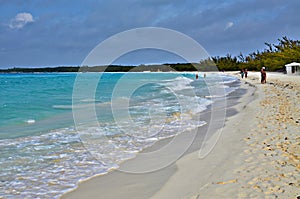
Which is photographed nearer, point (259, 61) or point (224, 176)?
point (224, 176)

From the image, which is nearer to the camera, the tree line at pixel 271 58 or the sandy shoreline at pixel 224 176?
the sandy shoreline at pixel 224 176

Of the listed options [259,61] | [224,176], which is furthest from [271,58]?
[224,176]

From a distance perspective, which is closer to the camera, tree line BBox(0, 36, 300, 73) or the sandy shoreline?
the sandy shoreline

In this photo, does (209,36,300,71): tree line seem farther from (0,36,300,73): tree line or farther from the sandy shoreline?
the sandy shoreline

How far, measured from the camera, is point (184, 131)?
839 cm

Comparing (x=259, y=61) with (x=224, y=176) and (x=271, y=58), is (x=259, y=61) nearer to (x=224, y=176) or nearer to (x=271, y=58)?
(x=271, y=58)

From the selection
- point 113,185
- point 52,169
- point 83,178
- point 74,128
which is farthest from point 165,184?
point 74,128

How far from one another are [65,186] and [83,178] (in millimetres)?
392

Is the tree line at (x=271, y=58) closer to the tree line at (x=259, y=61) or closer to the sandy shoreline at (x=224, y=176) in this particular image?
the tree line at (x=259, y=61)

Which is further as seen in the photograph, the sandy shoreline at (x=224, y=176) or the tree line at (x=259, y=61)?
the tree line at (x=259, y=61)

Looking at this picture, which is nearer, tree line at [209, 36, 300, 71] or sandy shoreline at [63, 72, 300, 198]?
sandy shoreline at [63, 72, 300, 198]

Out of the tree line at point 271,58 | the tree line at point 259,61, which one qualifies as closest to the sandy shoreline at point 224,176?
the tree line at point 259,61

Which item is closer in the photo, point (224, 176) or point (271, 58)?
point (224, 176)

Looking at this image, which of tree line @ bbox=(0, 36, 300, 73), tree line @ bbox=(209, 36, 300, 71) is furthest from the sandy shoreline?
tree line @ bbox=(209, 36, 300, 71)
